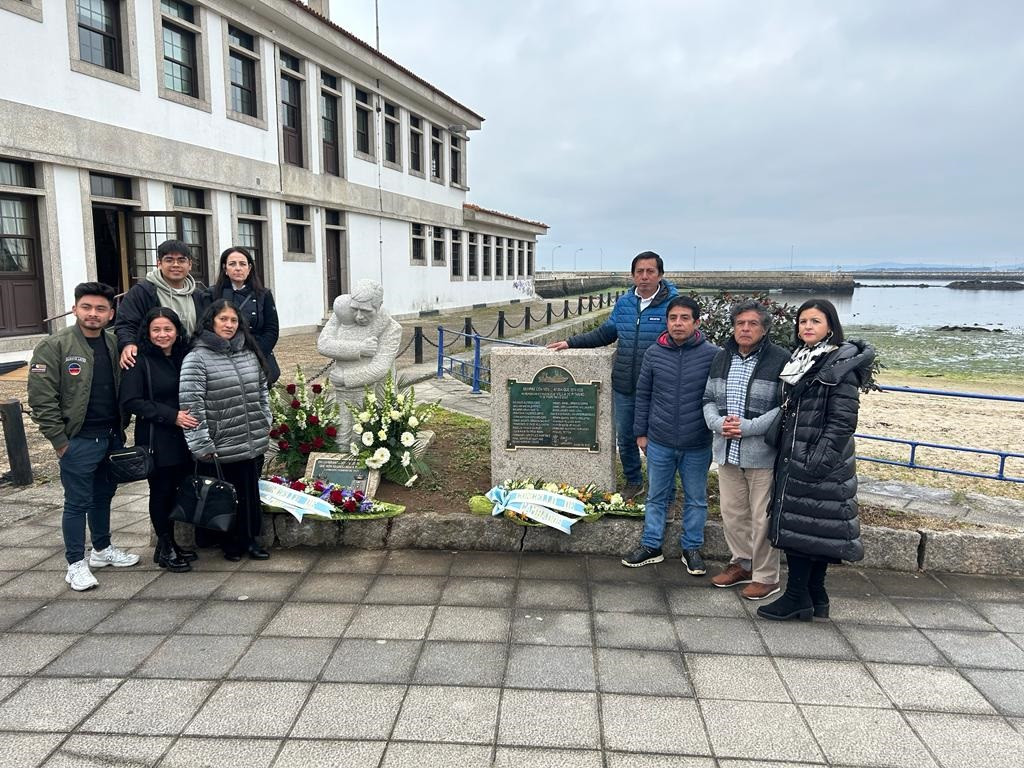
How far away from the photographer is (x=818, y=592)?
154 inches

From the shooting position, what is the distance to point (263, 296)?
528 cm

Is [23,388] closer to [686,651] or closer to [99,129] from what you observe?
[99,129]

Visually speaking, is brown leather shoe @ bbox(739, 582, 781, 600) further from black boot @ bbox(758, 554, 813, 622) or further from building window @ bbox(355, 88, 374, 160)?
building window @ bbox(355, 88, 374, 160)

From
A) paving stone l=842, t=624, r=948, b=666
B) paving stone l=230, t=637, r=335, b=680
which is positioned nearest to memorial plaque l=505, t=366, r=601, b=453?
paving stone l=842, t=624, r=948, b=666

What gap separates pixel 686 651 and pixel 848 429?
4.68ft

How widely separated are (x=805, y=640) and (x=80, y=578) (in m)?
4.24

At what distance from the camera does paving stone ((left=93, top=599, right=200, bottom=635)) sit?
3719 millimetres

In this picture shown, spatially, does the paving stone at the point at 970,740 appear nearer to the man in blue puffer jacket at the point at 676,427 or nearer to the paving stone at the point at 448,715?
the man in blue puffer jacket at the point at 676,427

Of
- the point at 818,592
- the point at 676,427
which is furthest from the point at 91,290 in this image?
the point at 818,592

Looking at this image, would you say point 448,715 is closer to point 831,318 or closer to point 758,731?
point 758,731

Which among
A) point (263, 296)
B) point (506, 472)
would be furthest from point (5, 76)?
point (506, 472)

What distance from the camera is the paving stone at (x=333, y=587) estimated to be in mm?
4113

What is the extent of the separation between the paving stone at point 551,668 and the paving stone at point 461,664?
2.8 inches

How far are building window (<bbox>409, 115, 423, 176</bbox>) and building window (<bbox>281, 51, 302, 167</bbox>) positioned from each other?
6673 millimetres
